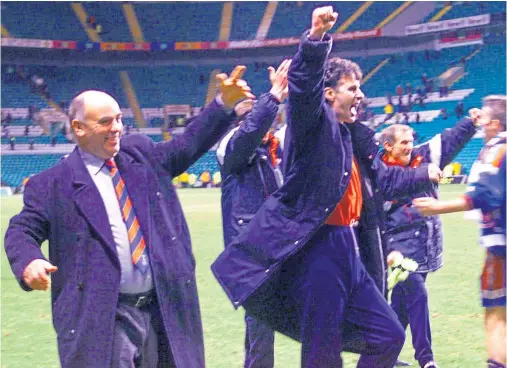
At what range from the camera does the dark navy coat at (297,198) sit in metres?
4.00

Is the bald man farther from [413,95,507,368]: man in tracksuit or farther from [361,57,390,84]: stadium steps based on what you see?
[361,57,390,84]: stadium steps

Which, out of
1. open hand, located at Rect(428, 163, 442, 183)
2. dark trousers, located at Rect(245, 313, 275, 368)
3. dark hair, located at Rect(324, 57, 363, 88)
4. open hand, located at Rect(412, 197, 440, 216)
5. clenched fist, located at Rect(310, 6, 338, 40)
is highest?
clenched fist, located at Rect(310, 6, 338, 40)

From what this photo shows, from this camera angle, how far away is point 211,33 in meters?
48.2

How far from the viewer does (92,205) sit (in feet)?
12.0

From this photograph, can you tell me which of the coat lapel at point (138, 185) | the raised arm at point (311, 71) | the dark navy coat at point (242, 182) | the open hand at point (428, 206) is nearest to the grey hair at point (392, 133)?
the dark navy coat at point (242, 182)

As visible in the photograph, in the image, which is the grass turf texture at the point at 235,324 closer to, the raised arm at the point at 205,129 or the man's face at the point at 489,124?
the man's face at the point at 489,124

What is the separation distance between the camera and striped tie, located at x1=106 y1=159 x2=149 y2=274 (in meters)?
3.66

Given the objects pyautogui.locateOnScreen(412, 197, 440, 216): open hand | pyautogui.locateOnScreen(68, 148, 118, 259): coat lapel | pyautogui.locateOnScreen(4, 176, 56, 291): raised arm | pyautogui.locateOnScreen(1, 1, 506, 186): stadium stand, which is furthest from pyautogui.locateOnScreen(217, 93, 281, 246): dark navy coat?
pyautogui.locateOnScreen(1, 1, 506, 186): stadium stand

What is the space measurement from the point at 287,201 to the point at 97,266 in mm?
1055

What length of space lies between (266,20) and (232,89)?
45294mm

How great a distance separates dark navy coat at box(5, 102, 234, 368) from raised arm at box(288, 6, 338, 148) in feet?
1.14

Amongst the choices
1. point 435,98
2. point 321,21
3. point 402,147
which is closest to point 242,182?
point 402,147

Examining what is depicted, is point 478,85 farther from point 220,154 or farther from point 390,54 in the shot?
point 220,154

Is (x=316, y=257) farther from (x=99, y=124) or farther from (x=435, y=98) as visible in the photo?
(x=435, y=98)
